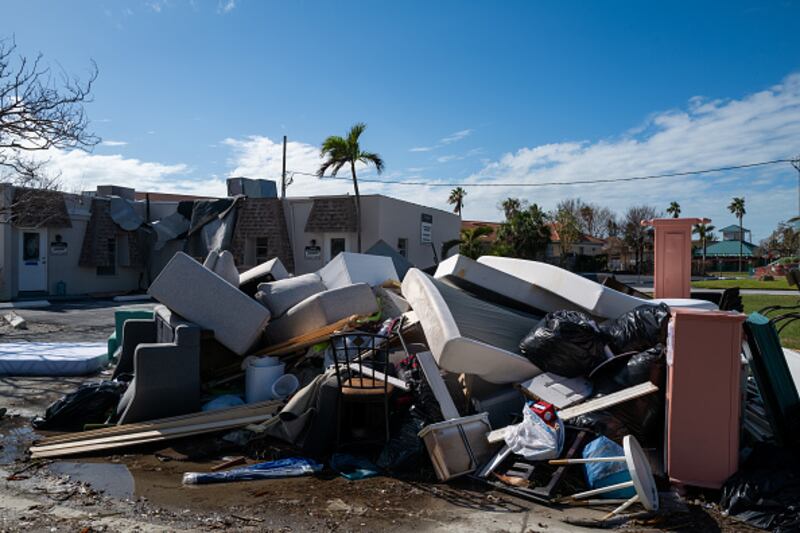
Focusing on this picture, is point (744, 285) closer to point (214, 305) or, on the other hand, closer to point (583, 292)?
point (583, 292)

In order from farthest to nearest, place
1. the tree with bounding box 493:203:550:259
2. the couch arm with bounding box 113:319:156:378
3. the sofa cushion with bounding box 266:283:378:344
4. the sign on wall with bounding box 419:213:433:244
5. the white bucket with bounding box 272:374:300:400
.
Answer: the tree with bounding box 493:203:550:259 < the sign on wall with bounding box 419:213:433:244 < the couch arm with bounding box 113:319:156:378 < the sofa cushion with bounding box 266:283:378:344 < the white bucket with bounding box 272:374:300:400

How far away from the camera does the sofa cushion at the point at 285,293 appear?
21.0 feet

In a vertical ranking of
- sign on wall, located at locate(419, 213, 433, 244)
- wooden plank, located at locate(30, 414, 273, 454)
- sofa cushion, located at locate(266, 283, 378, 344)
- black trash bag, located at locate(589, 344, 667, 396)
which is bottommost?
wooden plank, located at locate(30, 414, 273, 454)

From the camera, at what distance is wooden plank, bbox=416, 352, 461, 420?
4.57 m

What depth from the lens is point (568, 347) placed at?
15.7 ft

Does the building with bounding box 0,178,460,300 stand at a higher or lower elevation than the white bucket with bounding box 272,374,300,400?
higher

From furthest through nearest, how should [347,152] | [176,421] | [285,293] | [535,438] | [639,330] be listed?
[347,152] < [285,293] < [176,421] < [639,330] < [535,438]

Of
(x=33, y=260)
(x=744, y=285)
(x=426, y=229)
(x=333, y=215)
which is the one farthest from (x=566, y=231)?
(x=33, y=260)

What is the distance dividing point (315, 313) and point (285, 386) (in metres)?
A: 0.86

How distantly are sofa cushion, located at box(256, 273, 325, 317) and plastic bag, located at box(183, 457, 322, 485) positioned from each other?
7.35 ft

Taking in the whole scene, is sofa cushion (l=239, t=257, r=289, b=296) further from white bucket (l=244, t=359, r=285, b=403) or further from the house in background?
the house in background

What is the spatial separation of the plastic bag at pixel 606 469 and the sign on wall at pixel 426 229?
60.9ft

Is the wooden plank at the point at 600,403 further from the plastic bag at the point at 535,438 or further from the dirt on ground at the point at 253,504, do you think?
the dirt on ground at the point at 253,504

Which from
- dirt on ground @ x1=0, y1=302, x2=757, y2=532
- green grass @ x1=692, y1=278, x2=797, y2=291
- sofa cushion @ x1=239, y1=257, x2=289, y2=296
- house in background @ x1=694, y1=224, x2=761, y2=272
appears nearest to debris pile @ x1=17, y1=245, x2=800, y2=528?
dirt on ground @ x1=0, y1=302, x2=757, y2=532
